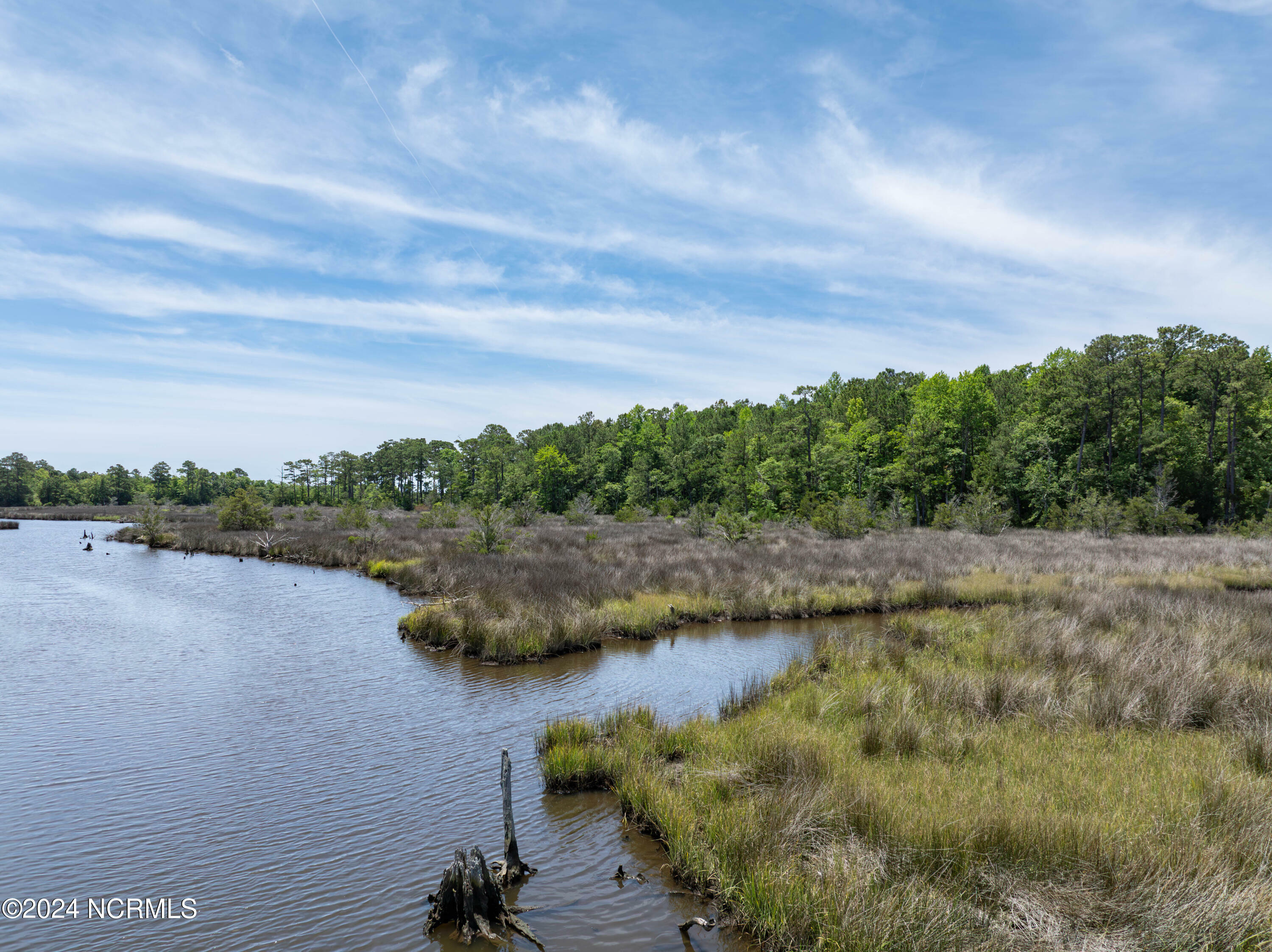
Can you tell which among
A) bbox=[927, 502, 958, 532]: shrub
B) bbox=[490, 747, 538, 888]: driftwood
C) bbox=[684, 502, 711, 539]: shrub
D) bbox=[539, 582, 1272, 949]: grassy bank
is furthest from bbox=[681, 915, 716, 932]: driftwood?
bbox=[927, 502, 958, 532]: shrub

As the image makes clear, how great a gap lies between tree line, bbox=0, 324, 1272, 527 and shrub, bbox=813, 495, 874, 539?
2.78 metres

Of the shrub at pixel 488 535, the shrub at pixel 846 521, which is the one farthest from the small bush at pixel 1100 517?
the shrub at pixel 488 535

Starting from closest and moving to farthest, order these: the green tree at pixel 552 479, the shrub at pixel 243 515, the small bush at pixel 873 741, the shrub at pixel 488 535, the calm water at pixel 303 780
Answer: the calm water at pixel 303 780, the small bush at pixel 873 741, the shrub at pixel 488 535, the shrub at pixel 243 515, the green tree at pixel 552 479

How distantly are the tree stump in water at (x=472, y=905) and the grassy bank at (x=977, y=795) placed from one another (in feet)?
5.00

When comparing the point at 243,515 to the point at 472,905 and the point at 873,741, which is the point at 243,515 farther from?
the point at 873,741

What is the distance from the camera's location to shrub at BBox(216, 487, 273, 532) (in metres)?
42.2

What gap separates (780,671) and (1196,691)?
5.72m

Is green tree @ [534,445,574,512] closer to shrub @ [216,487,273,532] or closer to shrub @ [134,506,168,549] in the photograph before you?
shrub @ [216,487,273,532]

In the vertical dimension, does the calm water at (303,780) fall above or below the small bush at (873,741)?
below

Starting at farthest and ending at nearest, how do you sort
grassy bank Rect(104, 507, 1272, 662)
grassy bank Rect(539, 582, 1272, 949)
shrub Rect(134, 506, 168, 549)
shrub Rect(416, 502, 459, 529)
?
shrub Rect(416, 502, 459, 529) < shrub Rect(134, 506, 168, 549) < grassy bank Rect(104, 507, 1272, 662) < grassy bank Rect(539, 582, 1272, 949)

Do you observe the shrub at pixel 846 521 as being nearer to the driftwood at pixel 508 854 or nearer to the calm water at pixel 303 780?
the calm water at pixel 303 780

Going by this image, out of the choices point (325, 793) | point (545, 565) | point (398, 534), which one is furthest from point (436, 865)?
point (398, 534)

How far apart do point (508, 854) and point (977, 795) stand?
4120 mm

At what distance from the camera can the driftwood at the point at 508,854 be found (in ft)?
17.8
